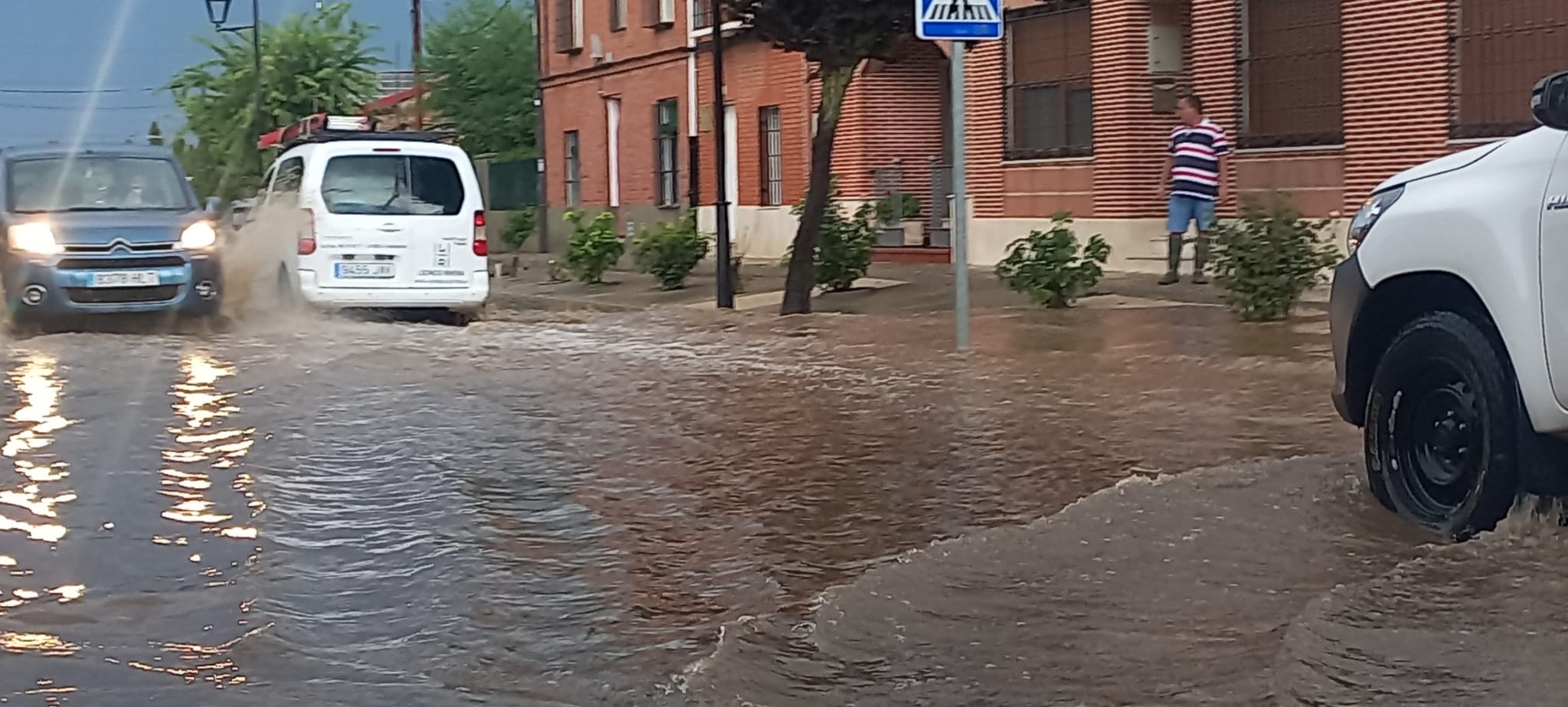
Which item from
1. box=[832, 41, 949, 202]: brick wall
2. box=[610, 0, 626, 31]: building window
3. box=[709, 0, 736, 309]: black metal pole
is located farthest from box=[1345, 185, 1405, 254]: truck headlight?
box=[610, 0, 626, 31]: building window

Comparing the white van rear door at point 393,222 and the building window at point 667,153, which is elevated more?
the building window at point 667,153

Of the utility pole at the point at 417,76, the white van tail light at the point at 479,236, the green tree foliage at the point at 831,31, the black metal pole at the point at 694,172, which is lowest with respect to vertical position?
the white van tail light at the point at 479,236

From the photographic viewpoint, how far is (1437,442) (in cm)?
645

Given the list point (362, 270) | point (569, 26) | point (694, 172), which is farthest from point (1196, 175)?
point (569, 26)

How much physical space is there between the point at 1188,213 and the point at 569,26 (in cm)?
2218

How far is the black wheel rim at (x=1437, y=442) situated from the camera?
244 inches

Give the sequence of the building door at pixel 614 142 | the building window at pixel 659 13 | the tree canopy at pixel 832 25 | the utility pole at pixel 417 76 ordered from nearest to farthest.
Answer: the tree canopy at pixel 832 25 → the building window at pixel 659 13 → the building door at pixel 614 142 → the utility pole at pixel 417 76

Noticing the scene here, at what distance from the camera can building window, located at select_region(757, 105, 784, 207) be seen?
29.6 metres

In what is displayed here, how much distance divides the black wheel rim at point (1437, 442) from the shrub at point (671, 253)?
1666 centimetres

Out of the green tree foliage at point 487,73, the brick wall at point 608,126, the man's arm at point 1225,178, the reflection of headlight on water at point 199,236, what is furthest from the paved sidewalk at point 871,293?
the green tree foliage at point 487,73

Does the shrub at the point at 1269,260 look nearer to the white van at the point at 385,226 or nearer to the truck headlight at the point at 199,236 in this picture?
the white van at the point at 385,226

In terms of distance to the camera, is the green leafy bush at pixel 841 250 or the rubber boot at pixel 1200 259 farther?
the green leafy bush at pixel 841 250

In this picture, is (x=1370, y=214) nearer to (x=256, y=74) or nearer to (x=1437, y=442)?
(x=1437, y=442)

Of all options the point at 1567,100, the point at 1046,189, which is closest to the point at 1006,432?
the point at 1567,100
